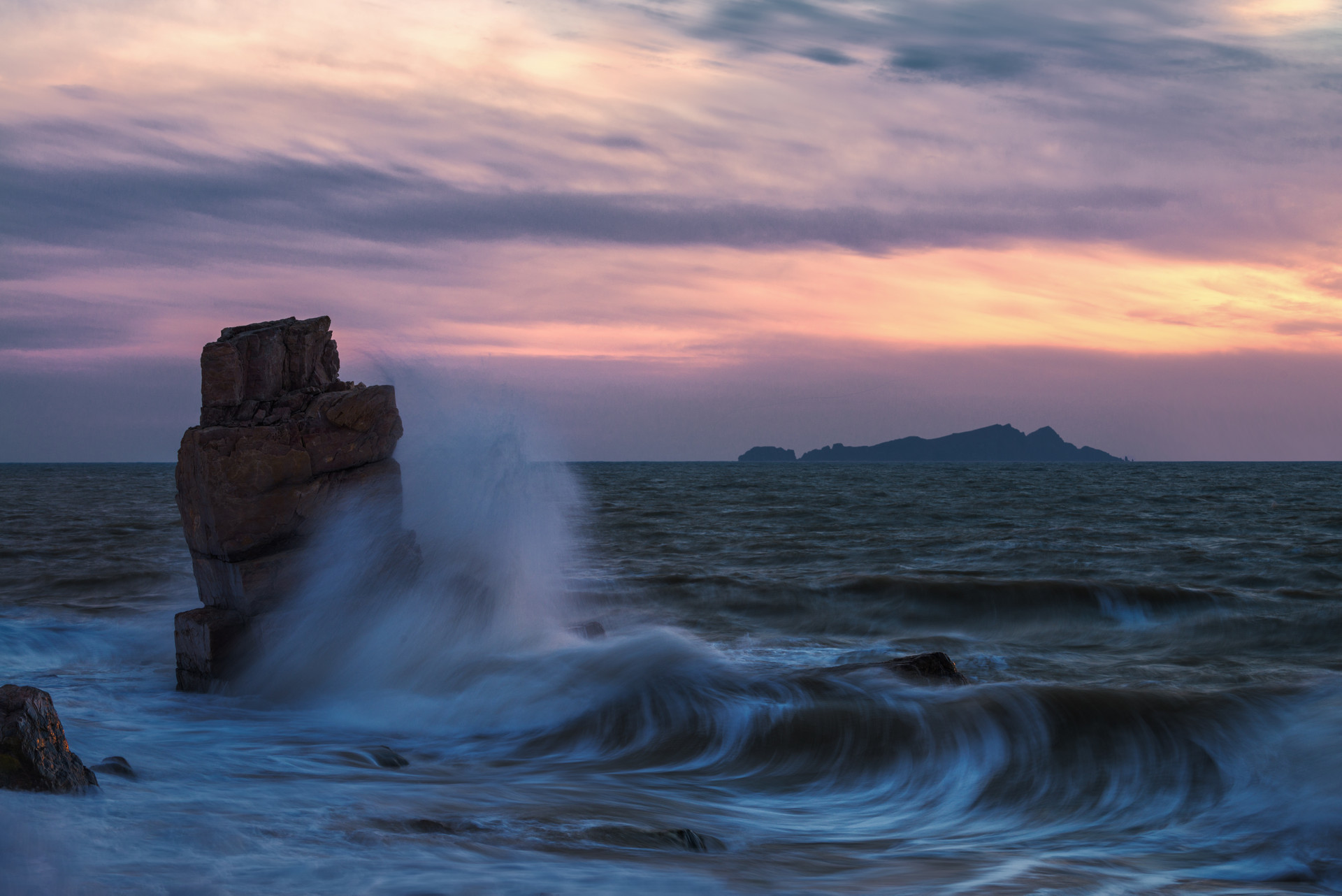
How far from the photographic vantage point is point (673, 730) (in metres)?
8.23

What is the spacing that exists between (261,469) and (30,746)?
459 cm

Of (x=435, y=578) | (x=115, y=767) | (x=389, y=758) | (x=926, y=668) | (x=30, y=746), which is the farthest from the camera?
(x=435, y=578)

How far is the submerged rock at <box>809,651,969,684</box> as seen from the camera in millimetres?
8648

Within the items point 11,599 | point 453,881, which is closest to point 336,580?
point 453,881

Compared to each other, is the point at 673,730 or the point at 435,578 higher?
the point at 435,578

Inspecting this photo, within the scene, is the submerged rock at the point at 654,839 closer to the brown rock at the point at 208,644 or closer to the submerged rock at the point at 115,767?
the submerged rock at the point at 115,767

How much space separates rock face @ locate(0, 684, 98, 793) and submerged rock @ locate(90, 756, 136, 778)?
76 centimetres

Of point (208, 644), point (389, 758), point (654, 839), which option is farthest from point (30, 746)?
point (208, 644)

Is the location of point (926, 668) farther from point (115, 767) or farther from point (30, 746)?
point (30, 746)

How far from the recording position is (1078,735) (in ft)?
25.1

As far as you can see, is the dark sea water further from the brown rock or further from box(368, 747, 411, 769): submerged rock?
the brown rock

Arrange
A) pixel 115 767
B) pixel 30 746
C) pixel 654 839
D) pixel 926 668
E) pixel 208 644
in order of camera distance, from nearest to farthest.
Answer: pixel 30 746 → pixel 654 839 → pixel 115 767 → pixel 926 668 → pixel 208 644

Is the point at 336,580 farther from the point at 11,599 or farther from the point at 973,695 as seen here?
the point at 11,599

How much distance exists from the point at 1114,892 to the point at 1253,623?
32.8 ft
